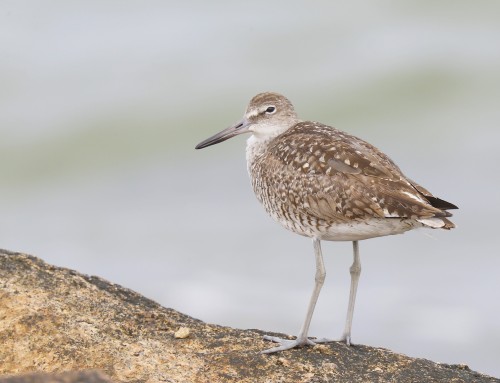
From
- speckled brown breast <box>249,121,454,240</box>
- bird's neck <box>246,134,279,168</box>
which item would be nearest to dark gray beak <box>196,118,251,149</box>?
bird's neck <box>246,134,279,168</box>

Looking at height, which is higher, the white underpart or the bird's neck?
the bird's neck

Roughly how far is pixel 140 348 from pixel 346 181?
1982 mm

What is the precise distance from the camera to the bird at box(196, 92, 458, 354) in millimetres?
7355

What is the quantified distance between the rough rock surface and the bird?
0.30m

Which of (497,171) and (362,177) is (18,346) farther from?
(497,171)

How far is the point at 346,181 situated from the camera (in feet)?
25.0

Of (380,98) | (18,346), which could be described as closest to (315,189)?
(18,346)

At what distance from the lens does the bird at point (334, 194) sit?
290 inches

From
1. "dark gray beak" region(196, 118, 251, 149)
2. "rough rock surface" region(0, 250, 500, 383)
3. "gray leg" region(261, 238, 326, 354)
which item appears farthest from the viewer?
"dark gray beak" region(196, 118, 251, 149)

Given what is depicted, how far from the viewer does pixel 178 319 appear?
7574mm

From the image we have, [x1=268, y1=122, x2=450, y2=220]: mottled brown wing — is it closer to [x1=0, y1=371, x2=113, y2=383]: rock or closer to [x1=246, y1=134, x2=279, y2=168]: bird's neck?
[x1=246, y1=134, x2=279, y2=168]: bird's neck

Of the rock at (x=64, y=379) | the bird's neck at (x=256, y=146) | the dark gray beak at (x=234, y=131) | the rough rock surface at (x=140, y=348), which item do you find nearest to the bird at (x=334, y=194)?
the bird's neck at (x=256, y=146)

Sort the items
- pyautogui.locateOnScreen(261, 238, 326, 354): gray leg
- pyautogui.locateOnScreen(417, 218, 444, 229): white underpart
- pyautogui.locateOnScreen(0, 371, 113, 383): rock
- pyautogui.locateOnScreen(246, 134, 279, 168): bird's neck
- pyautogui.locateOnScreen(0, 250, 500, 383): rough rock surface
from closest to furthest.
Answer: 1. pyautogui.locateOnScreen(0, 371, 113, 383): rock
2. pyautogui.locateOnScreen(0, 250, 500, 383): rough rock surface
3. pyautogui.locateOnScreen(417, 218, 444, 229): white underpart
4. pyautogui.locateOnScreen(261, 238, 326, 354): gray leg
5. pyautogui.locateOnScreen(246, 134, 279, 168): bird's neck

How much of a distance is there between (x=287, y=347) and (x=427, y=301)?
737 cm
